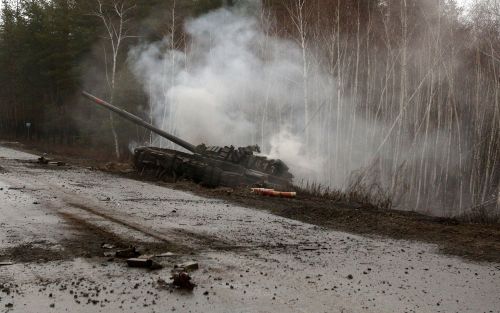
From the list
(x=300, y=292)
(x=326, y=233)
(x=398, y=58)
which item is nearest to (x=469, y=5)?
(x=398, y=58)

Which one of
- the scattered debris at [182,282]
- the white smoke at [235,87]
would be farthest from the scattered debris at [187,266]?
the white smoke at [235,87]

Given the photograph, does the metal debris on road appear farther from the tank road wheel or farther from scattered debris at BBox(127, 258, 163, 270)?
the tank road wheel

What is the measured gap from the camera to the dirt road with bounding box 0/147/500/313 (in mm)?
5316

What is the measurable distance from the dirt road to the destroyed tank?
5.57 meters

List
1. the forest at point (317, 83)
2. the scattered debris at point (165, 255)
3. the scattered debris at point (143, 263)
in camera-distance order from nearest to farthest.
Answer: the scattered debris at point (143, 263) < the scattered debris at point (165, 255) < the forest at point (317, 83)

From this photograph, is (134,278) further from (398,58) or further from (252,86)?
(252,86)

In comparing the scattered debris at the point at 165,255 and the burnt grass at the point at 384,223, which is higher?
the burnt grass at the point at 384,223

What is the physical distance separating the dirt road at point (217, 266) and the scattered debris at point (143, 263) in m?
0.12

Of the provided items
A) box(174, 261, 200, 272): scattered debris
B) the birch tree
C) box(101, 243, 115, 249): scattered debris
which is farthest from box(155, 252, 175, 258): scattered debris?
the birch tree

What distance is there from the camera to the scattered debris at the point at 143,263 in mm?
6354

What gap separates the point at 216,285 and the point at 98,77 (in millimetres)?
33604

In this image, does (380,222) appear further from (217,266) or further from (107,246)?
(107,246)

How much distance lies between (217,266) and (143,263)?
3.24 feet

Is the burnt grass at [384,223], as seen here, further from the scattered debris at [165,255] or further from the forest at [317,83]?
the scattered debris at [165,255]
